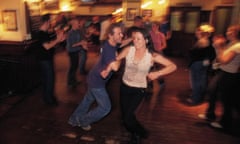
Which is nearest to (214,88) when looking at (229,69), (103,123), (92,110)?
(229,69)

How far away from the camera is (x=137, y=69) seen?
3.01 metres

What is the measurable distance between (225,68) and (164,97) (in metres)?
1.88

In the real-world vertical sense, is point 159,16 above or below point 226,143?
above

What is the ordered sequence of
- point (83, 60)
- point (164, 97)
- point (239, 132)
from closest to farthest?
point (239, 132)
point (164, 97)
point (83, 60)

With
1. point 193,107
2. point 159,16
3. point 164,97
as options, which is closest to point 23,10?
point 164,97

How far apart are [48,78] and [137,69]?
6.78ft

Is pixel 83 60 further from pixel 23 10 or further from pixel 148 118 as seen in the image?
pixel 148 118

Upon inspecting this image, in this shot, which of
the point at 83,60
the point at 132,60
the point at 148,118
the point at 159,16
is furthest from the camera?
the point at 159,16

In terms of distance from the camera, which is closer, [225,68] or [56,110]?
[225,68]

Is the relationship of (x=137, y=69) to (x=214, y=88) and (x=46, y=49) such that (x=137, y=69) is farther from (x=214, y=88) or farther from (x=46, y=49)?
(x=46, y=49)

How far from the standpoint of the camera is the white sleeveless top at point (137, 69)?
118 inches

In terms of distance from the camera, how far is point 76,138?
365 centimetres

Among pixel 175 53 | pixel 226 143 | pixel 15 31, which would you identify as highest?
pixel 15 31

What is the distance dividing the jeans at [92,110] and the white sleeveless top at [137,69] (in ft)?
1.60
